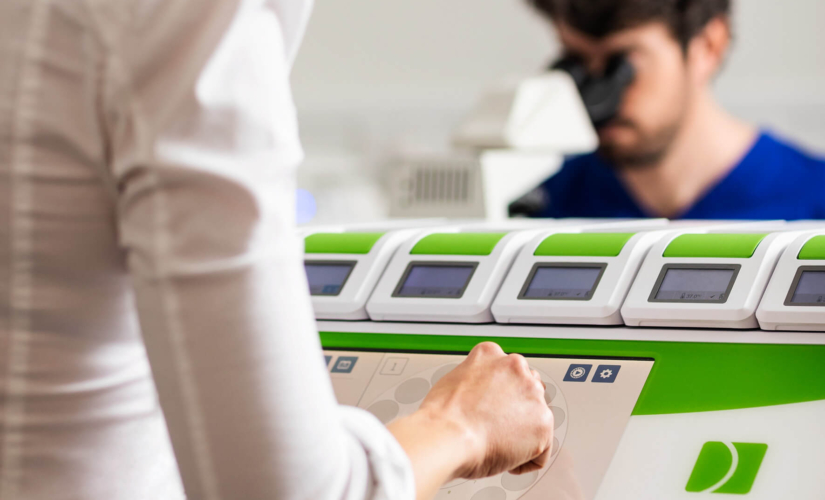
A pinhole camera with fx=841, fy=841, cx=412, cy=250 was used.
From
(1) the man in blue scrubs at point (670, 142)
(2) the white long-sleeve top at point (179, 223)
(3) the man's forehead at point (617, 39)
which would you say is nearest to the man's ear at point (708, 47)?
(1) the man in blue scrubs at point (670, 142)

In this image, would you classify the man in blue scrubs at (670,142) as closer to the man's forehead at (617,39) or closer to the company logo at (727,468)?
the man's forehead at (617,39)

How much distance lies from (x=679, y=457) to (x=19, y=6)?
1.96 ft

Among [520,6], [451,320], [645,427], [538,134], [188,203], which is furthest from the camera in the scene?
[520,6]

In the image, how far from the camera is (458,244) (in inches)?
36.0

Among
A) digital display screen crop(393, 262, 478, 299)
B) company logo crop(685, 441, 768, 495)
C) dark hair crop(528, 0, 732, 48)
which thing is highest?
company logo crop(685, 441, 768, 495)

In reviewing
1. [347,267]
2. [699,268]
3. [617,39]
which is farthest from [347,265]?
[617,39]

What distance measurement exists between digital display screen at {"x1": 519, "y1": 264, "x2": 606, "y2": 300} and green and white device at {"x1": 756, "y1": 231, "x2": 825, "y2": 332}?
16cm

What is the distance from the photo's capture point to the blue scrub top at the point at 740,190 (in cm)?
234

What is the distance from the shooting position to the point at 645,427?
0.74m

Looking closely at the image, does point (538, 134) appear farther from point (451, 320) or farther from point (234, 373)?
point (234, 373)

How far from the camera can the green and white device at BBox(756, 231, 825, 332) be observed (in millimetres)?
716

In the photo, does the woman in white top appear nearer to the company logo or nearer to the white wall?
the company logo

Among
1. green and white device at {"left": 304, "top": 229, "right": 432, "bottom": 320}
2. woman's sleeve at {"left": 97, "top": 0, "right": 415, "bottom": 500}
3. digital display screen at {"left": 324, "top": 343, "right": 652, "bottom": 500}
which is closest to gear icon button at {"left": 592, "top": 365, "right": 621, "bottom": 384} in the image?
digital display screen at {"left": 324, "top": 343, "right": 652, "bottom": 500}

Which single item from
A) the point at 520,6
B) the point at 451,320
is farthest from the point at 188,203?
the point at 520,6
